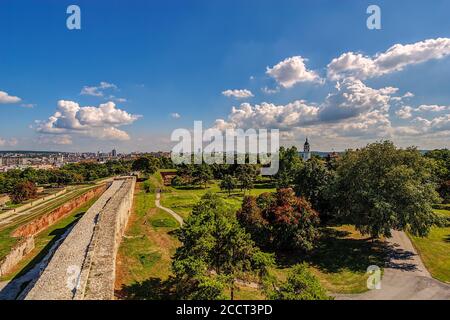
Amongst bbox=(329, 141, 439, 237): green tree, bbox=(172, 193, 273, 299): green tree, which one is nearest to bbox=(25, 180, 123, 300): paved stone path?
bbox=(172, 193, 273, 299): green tree

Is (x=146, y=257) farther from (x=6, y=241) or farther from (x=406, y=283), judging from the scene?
(x=6, y=241)

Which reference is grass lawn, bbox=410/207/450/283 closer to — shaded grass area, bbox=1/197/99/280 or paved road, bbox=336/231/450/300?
paved road, bbox=336/231/450/300

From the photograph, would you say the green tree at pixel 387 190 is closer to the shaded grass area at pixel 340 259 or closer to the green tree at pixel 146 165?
the shaded grass area at pixel 340 259
